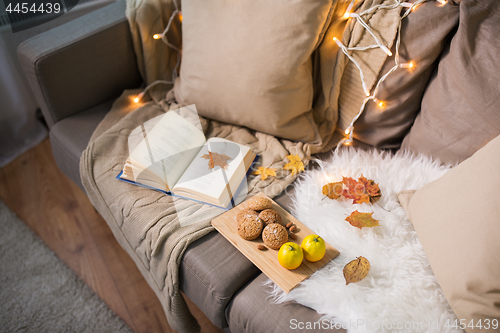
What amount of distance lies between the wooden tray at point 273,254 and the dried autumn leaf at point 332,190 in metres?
0.12

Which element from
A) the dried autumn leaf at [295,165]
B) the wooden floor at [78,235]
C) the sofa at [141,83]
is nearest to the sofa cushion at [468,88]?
the sofa at [141,83]

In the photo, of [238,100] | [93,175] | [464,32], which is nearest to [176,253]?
[93,175]

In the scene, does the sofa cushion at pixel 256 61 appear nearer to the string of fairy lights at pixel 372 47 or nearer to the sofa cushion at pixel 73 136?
the string of fairy lights at pixel 372 47

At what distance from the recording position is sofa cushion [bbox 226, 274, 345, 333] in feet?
2.48

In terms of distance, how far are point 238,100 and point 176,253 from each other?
0.53 meters

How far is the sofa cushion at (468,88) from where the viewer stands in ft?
2.89

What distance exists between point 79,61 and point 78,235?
2.34 ft

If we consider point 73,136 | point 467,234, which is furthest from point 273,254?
point 73,136

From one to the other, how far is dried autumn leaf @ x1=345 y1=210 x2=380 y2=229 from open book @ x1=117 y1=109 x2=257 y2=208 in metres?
0.34

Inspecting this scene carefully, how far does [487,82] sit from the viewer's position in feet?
2.89

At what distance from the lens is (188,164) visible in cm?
106

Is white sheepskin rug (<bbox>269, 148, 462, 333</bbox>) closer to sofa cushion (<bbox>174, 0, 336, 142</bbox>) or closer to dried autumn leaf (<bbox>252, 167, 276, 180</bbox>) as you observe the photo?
dried autumn leaf (<bbox>252, 167, 276, 180</bbox>)

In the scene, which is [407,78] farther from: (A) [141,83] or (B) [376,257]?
(A) [141,83]

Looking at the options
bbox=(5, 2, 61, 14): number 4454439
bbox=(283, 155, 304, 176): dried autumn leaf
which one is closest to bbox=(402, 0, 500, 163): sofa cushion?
bbox=(283, 155, 304, 176): dried autumn leaf
